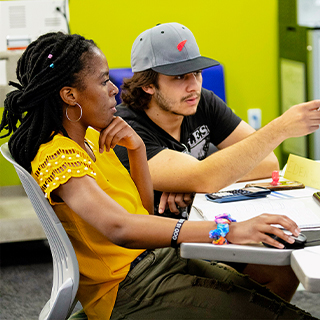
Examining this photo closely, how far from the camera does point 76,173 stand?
1.00 metres

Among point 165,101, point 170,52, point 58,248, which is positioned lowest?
point 58,248

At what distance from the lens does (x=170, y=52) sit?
63.3 inches

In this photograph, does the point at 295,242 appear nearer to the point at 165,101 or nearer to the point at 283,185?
the point at 283,185

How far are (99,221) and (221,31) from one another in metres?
2.56

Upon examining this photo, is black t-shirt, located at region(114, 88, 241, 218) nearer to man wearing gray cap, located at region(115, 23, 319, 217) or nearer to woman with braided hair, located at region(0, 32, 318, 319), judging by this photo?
man wearing gray cap, located at region(115, 23, 319, 217)

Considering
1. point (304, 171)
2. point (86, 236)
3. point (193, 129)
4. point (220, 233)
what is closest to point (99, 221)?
point (86, 236)

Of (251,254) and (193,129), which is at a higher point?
(193,129)

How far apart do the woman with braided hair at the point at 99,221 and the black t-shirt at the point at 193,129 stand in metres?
0.43

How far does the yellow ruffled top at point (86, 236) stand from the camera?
1.00 metres

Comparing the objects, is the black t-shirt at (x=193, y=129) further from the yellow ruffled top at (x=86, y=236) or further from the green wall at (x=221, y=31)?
the green wall at (x=221, y=31)

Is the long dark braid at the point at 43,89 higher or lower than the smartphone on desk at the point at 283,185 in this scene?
higher

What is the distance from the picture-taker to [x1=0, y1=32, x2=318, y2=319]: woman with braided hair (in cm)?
99

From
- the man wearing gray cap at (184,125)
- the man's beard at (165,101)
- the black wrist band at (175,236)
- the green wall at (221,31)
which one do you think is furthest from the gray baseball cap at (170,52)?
the green wall at (221,31)

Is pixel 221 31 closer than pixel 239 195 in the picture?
No
